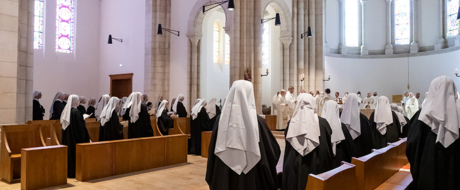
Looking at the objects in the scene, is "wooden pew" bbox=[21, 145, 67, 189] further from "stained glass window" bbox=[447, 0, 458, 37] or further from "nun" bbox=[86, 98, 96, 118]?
"stained glass window" bbox=[447, 0, 458, 37]

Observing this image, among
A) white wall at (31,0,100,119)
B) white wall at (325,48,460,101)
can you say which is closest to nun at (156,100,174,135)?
white wall at (31,0,100,119)

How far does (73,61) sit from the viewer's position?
1769 centimetres

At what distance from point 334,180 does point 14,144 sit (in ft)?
21.3

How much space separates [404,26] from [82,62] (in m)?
19.6

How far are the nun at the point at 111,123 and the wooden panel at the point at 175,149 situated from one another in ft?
3.90

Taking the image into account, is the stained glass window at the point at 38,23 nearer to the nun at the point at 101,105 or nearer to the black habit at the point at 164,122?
the nun at the point at 101,105

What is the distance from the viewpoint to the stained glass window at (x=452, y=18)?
19000mm

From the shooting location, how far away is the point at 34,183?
225 inches

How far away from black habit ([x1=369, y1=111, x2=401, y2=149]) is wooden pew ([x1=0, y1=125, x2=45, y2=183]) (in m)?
6.97

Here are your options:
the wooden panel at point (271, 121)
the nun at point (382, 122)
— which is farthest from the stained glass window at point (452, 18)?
the nun at point (382, 122)

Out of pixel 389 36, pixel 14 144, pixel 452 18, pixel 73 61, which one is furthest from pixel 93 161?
pixel 452 18

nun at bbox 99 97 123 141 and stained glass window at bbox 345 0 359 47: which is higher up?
stained glass window at bbox 345 0 359 47

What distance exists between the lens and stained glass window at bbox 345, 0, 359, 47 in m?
22.4

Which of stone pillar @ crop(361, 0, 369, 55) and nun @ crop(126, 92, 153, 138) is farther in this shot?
stone pillar @ crop(361, 0, 369, 55)
